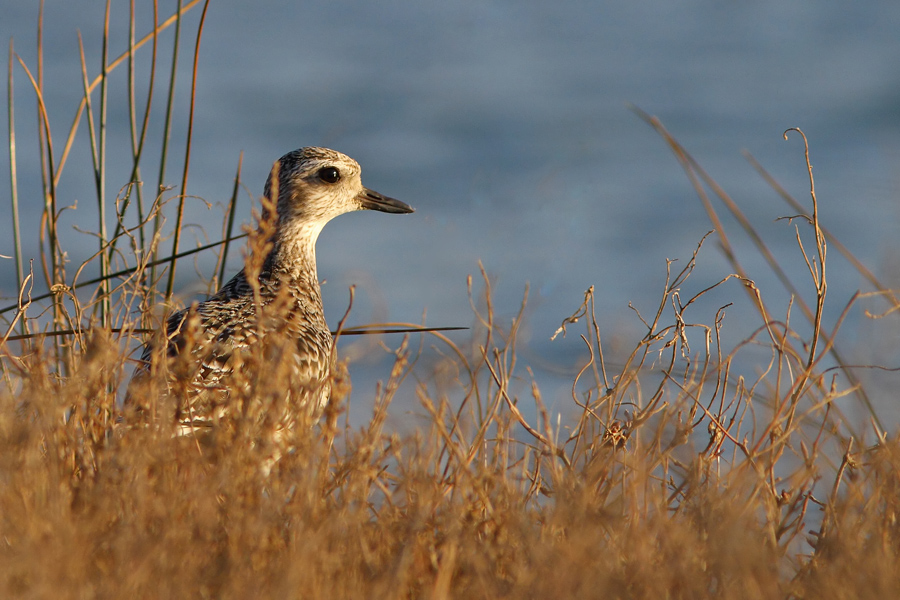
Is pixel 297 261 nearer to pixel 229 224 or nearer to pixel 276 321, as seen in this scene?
pixel 229 224

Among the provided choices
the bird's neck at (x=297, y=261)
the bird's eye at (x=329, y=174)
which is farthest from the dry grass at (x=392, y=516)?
the bird's eye at (x=329, y=174)

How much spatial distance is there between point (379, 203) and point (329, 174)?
47 cm

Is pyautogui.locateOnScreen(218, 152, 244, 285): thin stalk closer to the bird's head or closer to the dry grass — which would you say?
the bird's head

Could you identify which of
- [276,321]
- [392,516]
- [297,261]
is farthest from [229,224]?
[392,516]

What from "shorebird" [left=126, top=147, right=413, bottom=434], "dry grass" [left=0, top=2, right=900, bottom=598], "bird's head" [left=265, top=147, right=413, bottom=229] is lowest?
"dry grass" [left=0, top=2, right=900, bottom=598]

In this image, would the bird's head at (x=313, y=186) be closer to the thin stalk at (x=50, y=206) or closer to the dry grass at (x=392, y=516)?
the thin stalk at (x=50, y=206)

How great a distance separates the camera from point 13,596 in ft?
7.79

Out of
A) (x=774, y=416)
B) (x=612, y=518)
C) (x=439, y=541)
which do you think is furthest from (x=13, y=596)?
(x=774, y=416)

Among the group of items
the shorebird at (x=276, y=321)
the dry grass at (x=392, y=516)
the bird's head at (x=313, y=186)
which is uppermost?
the bird's head at (x=313, y=186)

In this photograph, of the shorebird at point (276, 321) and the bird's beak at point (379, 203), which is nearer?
the shorebird at point (276, 321)

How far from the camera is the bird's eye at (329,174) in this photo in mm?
6082

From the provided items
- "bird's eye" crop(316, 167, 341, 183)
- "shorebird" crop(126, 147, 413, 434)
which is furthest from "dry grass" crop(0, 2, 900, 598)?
"bird's eye" crop(316, 167, 341, 183)

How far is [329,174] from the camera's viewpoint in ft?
20.0

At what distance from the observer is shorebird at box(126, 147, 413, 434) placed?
2994 millimetres
